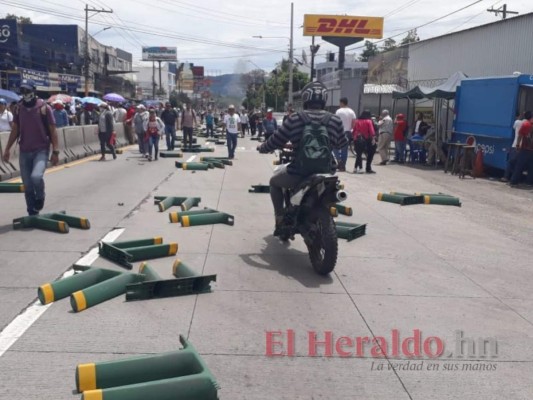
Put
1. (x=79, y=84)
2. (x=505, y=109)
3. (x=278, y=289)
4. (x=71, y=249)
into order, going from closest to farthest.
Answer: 1. (x=278, y=289)
2. (x=71, y=249)
3. (x=505, y=109)
4. (x=79, y=84)

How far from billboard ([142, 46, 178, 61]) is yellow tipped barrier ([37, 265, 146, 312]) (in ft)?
388

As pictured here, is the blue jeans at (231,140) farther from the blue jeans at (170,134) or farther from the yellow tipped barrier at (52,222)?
the yellow tipped barrier at (52,222)

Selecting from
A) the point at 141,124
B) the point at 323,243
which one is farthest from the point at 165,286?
the point at 141,124

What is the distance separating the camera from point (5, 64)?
43.2 metres

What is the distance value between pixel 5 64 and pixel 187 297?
43266mm

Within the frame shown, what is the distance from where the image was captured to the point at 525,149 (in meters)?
14.7

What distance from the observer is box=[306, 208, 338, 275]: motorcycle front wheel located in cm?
609

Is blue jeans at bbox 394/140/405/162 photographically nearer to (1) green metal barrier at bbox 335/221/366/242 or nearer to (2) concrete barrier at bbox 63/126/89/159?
(2) concrete barrier at bbox 63/126/89/159

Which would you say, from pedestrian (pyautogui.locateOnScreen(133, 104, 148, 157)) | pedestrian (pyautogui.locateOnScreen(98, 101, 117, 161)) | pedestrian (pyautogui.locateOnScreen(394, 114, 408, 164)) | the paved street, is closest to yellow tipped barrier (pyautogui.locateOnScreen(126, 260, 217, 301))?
the paved street

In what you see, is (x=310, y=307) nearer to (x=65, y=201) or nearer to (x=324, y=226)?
(x=324, y=226)

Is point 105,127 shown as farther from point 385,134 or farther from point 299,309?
point 299,309

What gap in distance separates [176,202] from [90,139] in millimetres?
12159

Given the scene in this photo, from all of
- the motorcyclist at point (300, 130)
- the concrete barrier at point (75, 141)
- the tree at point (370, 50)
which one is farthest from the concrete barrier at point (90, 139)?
the tree at point (370, 50)

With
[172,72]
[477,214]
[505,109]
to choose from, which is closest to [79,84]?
[505,109]
